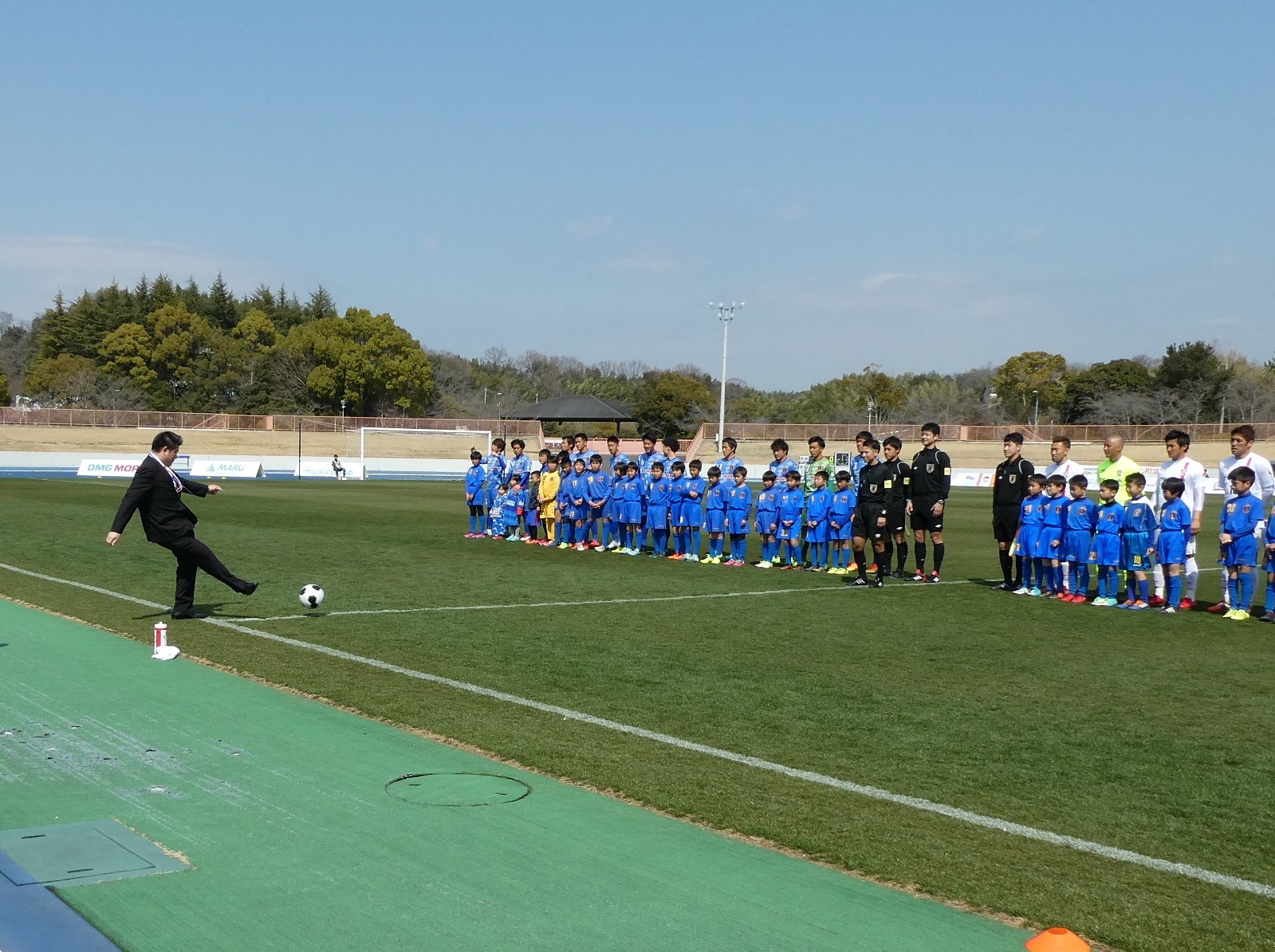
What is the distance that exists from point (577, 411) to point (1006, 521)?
63.7m

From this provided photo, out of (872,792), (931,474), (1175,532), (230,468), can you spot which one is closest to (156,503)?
(872,792)

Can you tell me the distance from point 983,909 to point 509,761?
2799mm

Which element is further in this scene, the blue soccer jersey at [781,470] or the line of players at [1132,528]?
the blue soccer jersey at [781,470]

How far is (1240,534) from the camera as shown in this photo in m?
12.7

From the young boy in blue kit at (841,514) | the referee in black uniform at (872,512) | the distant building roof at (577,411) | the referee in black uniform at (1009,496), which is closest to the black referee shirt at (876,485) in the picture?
the referee in black uniform at (872,512)

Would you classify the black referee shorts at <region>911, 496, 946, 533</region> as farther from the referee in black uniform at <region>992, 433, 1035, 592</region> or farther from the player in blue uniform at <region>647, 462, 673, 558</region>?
the player in blue uniform at <region>647, 462, 673, 558</region>

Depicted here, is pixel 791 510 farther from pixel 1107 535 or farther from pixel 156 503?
pixel 156 503

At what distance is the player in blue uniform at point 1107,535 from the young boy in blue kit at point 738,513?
5.39 m

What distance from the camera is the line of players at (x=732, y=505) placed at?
15.3m

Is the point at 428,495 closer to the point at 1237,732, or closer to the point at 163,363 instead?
the point at 1237,732

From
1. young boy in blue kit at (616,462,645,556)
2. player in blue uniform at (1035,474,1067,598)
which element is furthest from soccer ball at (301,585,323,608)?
player in blue uniform at (1035,474,1067,598)

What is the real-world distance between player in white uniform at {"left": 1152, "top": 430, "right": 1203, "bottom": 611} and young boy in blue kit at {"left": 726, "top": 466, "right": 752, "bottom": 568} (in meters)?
6.06

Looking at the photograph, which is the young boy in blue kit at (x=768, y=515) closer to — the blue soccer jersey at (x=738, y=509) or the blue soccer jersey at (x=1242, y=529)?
the blue soccer jersey at (x=738, y=509)

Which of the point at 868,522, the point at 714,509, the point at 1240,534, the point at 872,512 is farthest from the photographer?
the point at 714,509
